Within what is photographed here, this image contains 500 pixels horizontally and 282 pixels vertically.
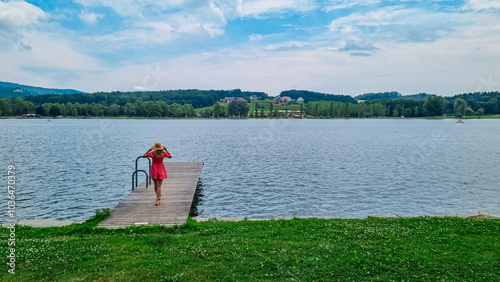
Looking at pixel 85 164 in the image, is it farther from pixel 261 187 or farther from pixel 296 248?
pixel 296 248

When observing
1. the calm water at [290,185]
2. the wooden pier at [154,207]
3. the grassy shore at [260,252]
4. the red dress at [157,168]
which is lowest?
the calm water at [290,185]

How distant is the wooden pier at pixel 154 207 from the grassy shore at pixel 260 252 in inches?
58.3

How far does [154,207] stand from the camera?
1644 centimetres

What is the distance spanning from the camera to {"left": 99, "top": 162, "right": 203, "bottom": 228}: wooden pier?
1413cm

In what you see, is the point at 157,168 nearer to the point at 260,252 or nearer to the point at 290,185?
the point at 260,252

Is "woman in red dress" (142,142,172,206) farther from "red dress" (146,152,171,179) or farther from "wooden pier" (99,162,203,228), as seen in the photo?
"wooden pier" (99,162,203,228)

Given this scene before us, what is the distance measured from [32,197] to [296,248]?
21296 millimetres

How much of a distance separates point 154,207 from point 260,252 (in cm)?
850

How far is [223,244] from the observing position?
1026 cm

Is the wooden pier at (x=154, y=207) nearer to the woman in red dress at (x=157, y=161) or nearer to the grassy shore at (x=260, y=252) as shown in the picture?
the woman in red dress at (x=157, y=161)

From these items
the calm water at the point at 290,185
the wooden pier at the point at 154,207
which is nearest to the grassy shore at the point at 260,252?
the wooden pier at the point at 154,207

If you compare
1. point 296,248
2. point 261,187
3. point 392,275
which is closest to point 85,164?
point 261,187

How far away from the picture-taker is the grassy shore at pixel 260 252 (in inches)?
319

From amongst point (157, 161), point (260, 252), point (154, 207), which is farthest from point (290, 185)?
point (260, 252)
